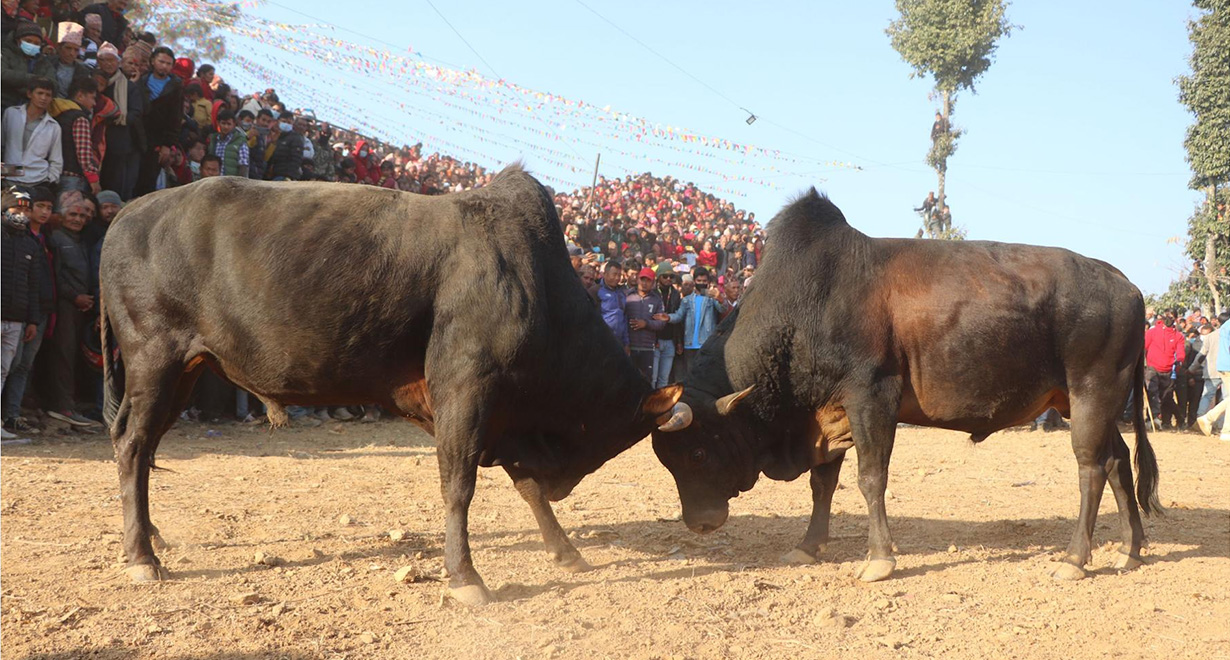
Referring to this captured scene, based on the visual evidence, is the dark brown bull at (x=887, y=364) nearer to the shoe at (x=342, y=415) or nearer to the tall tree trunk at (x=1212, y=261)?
the shoe at (x=342, y=415)

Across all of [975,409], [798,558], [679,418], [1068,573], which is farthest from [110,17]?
[1068,573]

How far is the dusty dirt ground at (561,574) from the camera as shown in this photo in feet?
15.0

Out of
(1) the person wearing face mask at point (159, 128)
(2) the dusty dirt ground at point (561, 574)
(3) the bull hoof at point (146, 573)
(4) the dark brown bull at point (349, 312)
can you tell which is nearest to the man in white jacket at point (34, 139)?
(1) the person wearing face mask at point (159, 128)

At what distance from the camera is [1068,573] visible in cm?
618

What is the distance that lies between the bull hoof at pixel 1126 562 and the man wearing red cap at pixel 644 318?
7.36 meters

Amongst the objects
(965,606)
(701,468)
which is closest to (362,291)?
(701,468)

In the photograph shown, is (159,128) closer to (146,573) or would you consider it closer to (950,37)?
(146,573)

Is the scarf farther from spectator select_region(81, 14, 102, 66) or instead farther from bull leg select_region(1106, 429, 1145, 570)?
bull leg select_region(1106, 429, 1145, 570)

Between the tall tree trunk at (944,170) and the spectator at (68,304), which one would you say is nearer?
the spectator at (68,304)

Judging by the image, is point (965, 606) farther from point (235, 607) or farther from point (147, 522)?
point (147, 522)

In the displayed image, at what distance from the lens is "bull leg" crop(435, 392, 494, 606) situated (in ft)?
17.0

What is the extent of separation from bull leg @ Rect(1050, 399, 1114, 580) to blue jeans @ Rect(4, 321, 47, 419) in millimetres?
8713

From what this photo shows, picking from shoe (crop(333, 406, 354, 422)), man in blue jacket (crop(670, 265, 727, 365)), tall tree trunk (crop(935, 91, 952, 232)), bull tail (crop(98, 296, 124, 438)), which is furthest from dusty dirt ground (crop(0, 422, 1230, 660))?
tall tree trunk (crop(935, 91, 952, 232))

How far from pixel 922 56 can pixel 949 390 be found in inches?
1411
